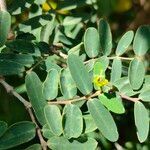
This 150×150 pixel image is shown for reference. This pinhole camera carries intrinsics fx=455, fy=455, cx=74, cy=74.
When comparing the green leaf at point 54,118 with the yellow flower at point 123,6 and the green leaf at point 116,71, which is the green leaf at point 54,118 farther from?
the yellow flower at point 123,6

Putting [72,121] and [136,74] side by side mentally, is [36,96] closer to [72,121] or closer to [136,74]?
[72,121]

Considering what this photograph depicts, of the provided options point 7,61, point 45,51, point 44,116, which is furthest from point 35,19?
point 44,116

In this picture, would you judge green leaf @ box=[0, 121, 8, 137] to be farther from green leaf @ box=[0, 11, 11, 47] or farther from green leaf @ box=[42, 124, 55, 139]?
green leaf @ box=[0, 11, 11, 47]

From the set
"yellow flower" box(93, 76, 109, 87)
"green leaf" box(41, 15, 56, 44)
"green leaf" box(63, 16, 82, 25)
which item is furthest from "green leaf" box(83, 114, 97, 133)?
"green leaf" box(63, 16, 82, 25)

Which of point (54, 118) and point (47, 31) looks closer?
point (54, 118)

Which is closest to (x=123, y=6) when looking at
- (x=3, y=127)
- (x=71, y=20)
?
(x=71, y=20)

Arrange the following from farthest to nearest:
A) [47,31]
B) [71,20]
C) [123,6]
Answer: [123,6], [71,20], [47,31]

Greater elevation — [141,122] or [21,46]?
[21,46]

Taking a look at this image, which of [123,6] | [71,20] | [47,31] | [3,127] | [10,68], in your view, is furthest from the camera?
[123,6]
